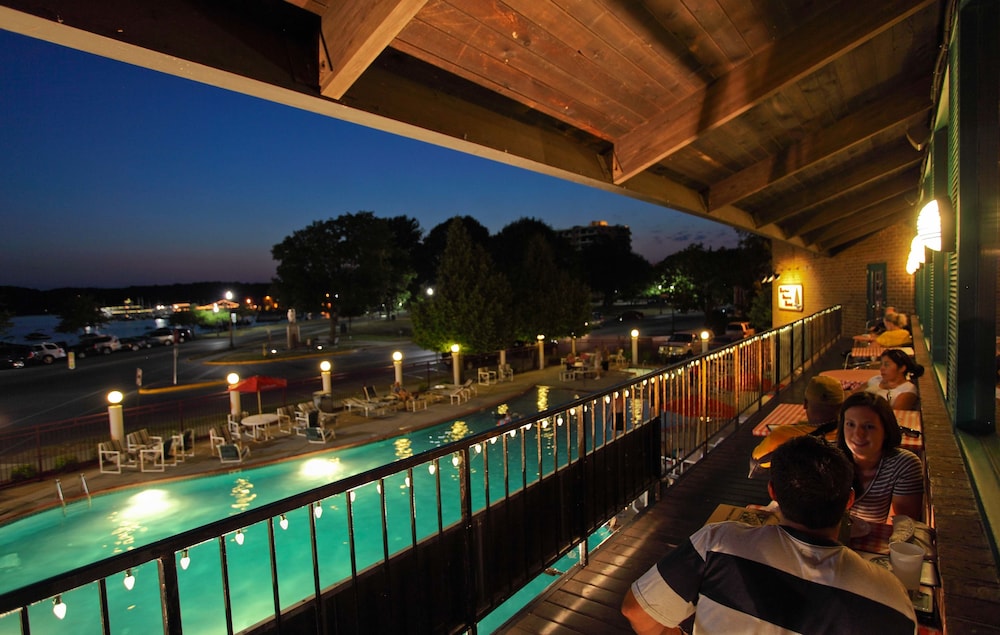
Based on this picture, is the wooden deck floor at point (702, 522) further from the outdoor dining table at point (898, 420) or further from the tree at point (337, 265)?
the tree at point (337, 265)

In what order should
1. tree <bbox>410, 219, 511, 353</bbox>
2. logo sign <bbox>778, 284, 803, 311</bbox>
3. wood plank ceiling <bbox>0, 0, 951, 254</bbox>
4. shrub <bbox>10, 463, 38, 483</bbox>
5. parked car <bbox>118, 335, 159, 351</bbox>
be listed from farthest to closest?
1. parked car <bbox>118, 335, 159, 351</bbox>
2. tree <bbox>410, 219, 511, 353</bbox>
3. logo sign <bbox>778, 284, 803, 311</bbox>
4. shrub <bbox>10, 463, 38, 483</bbox>
5. wood plank ceiling <bbox>0, 0, 951, 254</bbox>

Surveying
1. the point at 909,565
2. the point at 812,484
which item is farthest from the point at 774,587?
the point at 909,565

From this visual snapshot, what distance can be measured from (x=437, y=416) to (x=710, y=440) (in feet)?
30.1

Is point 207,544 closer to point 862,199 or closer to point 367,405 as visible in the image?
point 367,405

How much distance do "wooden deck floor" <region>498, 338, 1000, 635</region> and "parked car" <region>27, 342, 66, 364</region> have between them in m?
40.3

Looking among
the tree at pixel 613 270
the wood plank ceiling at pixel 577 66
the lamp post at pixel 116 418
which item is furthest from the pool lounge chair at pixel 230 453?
the tree at pixel 613 270

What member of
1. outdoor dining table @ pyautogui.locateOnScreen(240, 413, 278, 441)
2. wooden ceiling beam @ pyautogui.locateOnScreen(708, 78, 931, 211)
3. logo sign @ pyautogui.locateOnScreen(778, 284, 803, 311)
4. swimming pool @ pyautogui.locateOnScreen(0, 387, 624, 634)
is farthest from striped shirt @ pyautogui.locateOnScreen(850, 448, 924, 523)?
logo sign @ pyautogui.locateOnScreen(778, 284, 803, 311)

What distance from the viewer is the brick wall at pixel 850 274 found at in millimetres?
14258

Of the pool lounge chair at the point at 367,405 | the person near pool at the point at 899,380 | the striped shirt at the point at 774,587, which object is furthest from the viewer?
the pool lounge chair at the point at 367,405

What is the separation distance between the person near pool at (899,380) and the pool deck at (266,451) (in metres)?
8.23

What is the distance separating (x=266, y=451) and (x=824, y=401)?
10.9 m

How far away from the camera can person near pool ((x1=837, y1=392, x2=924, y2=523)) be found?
98.0 inches

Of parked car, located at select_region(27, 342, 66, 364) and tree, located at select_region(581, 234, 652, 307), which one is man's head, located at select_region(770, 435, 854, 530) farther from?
tree, located at select_region(581, 234, 652, 307)

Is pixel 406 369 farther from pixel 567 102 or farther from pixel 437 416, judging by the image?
pixel 567 102
